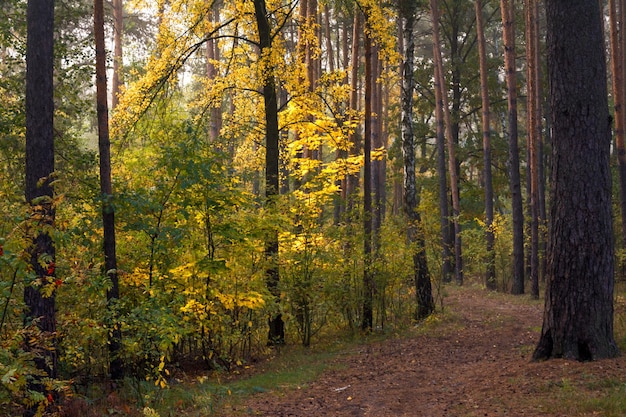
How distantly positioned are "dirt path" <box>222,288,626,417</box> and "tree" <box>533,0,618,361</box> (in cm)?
43

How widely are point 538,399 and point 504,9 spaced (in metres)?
15.0

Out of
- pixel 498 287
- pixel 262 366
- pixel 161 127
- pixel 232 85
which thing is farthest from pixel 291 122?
pixel 498 287

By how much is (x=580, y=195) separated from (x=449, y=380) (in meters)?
3.06

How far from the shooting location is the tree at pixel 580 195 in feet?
23.9

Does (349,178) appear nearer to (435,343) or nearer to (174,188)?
(435,343)

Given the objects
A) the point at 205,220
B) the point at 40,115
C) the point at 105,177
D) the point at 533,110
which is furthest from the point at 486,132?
the point at 40,115

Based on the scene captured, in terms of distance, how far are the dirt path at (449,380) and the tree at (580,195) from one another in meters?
0.43

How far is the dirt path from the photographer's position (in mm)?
6488

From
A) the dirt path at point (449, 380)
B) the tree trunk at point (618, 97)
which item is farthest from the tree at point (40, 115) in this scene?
the tree trunk at point (618, 97)

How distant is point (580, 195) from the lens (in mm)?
7328

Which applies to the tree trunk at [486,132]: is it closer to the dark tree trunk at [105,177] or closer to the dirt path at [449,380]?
the dirt path at [449,380]

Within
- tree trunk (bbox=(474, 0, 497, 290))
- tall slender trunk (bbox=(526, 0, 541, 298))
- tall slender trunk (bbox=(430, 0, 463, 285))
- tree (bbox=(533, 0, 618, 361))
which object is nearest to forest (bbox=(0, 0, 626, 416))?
tree (bbox=(533, 0, 618, 361))

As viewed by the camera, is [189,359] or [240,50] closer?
[189,359]

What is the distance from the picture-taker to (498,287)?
2303 centimetres
